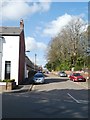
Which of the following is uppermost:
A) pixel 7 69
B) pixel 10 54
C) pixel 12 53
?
pixel 12 53

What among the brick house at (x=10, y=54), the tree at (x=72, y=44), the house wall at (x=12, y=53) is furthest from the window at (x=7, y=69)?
the tree at (x=72, y=44)

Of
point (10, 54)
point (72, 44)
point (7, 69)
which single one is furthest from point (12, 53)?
point (72, 44)

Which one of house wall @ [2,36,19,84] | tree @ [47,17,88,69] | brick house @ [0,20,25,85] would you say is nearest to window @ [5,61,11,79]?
brick house @ [0,20,25,85]

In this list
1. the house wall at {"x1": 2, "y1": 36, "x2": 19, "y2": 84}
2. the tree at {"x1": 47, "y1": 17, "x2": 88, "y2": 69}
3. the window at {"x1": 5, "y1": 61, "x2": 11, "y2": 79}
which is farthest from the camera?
the tree at {"x1": 47, "y1": 17, "x2": 88, "y2": 69}

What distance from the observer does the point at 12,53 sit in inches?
1454

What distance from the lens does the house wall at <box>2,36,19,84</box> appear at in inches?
1443

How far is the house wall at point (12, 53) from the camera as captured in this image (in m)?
36.7

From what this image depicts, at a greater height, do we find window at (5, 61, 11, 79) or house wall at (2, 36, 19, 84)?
house wall at (2, 36, 19, 84)

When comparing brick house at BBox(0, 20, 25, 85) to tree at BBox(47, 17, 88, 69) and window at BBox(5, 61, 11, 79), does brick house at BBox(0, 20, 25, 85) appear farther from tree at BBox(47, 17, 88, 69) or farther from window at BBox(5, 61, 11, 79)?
tree at BBox(47, 17, 88, 69)

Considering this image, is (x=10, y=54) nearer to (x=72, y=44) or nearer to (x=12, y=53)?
(x=12, y=53)

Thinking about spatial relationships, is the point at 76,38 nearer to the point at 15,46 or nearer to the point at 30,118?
the point at 15,46

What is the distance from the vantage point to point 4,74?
36250 millimetres

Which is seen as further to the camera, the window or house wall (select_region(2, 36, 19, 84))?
house wall (select_region(2, 36, 19, 84))

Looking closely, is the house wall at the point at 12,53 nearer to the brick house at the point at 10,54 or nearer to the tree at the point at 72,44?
the brick house at the point at 10,54
